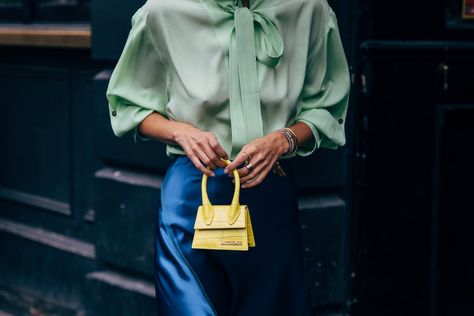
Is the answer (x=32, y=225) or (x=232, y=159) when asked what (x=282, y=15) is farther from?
(x=32, y=225)

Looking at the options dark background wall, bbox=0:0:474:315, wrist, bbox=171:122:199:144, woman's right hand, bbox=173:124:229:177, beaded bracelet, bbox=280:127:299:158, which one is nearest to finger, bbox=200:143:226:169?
woman's right hand, bbox=173:124:229:177

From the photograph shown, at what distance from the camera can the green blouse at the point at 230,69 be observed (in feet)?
10.0

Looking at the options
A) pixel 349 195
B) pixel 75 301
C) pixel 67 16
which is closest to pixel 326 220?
pixel 349 195

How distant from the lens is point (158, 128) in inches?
124

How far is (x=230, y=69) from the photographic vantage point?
3.07m

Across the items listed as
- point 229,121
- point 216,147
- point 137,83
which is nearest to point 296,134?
point 229,121

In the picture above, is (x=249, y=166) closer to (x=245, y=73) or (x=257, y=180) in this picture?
(x=257, y=180)

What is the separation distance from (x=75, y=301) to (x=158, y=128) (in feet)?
9.09

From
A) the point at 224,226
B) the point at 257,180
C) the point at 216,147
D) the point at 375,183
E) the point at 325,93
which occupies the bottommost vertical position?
the point at 375,183

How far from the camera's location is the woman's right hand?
9.62 ft

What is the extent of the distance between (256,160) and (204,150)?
0.51ft

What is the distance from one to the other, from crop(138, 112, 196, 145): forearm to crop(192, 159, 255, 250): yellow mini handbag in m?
0.25

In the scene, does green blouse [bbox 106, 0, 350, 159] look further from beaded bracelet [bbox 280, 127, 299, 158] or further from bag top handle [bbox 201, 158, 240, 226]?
bag top handle [bbox 201, 158, 240, 226]

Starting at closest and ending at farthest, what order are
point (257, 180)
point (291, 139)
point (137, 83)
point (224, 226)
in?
point (224, 226), point (257, 180), point (291, 139), point (137, 83)
